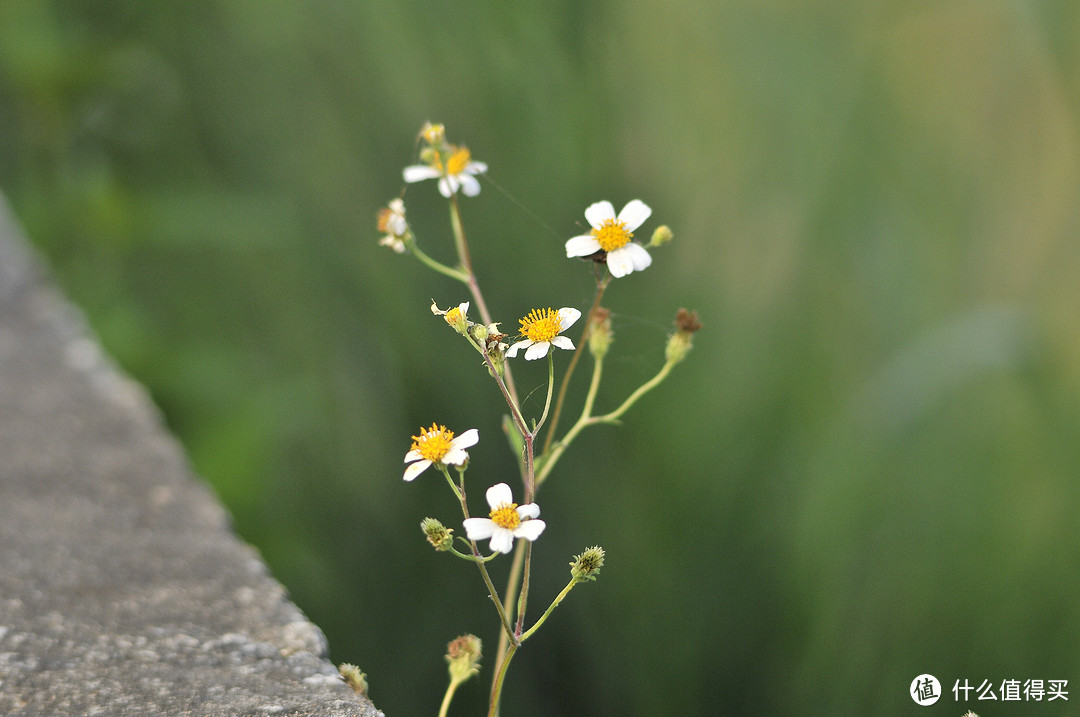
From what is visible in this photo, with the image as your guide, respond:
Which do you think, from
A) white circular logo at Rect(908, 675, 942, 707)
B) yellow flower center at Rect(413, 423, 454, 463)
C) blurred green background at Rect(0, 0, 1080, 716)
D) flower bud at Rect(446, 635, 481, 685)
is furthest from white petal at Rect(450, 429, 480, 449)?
white circular logo at Rect(908, 675, 942, 707)

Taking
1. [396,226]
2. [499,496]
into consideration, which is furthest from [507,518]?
[396,226]

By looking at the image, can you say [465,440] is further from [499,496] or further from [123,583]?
[123,583]

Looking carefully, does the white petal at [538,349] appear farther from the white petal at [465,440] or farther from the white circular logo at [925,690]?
the white circular logo at [925,690]

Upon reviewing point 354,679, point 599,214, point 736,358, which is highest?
point 736,358

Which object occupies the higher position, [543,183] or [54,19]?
[54,19]

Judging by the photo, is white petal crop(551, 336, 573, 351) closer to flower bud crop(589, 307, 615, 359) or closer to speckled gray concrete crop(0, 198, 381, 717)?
flower bud crop(589, 307, 615, 359)

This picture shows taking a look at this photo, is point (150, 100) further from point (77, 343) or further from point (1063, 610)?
point (1063, 610)

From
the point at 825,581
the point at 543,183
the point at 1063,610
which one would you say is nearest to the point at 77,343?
the point at 543,183
